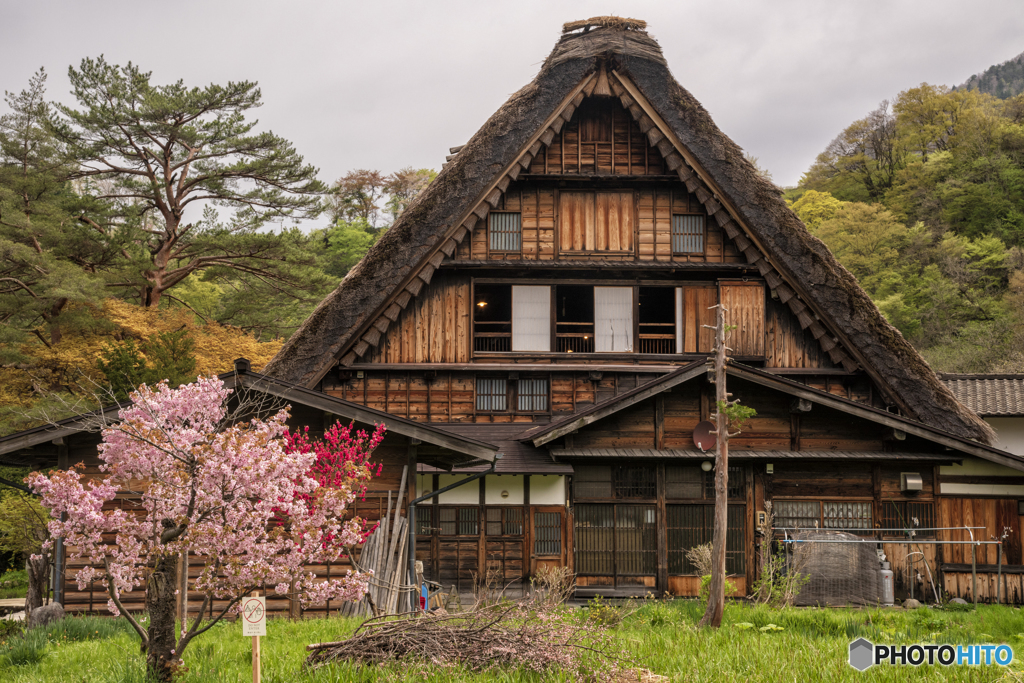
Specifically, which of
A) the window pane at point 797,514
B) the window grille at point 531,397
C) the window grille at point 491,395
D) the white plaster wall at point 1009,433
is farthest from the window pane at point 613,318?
the white plaster wall at point 1009,433

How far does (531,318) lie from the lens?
1669 cm

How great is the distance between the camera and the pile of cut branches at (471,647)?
6.90 meters

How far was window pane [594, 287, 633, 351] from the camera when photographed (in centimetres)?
1667

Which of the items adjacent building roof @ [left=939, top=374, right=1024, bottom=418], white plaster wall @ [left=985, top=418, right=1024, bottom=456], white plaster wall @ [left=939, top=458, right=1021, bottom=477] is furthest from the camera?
white plaster wall @ [left=985, top=418, right=1024, bottom=456]

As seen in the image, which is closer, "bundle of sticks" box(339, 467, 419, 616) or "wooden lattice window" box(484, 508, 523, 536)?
"bundle of sticks" box(339, 467, 419, 616)

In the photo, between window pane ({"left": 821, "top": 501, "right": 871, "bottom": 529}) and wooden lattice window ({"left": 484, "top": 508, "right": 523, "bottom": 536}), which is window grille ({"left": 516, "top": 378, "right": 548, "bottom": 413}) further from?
window pane ({"left": 821, "top": 501, "right": 871, "bottom": 529})

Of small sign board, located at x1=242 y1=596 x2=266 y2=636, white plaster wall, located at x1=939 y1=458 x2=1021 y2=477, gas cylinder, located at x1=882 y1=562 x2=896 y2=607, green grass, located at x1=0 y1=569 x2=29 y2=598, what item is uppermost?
white plaster wall, located at x1=939 y1=458 x2=1021 y2=477

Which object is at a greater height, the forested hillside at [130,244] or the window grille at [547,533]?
the forested hillside at [130,244]

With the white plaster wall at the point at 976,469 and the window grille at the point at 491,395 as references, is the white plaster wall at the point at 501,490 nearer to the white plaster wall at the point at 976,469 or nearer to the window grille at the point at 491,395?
the window grille at the point at 491,395

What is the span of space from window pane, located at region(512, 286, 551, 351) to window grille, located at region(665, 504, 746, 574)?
448cm

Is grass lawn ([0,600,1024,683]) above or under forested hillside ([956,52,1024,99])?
under

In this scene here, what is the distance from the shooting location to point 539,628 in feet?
24.1

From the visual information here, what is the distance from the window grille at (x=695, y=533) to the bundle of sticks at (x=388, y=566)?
236 inches

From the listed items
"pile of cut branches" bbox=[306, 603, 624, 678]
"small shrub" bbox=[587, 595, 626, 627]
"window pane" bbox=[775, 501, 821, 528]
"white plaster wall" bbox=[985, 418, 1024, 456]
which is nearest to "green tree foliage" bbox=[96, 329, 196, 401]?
"small shrub" bbox=[587, 595, 626, 627]
